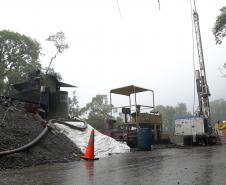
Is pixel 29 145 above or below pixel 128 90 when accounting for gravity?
below

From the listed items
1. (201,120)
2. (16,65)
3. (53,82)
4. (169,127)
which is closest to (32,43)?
(16,65)

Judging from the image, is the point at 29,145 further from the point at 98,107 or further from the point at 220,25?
the point at 98,107

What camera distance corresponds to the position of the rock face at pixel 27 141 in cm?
961

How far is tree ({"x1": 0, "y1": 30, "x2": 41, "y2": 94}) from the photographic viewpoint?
142 ft

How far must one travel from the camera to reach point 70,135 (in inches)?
559

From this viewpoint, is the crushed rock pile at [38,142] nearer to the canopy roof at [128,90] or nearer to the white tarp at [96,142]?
the white tarp at [96,142]

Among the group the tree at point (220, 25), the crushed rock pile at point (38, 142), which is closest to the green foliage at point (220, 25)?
the tree at point (220, 25)

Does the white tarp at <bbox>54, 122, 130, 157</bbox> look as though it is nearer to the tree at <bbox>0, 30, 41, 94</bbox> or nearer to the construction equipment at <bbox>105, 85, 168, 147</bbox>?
the construction equipment at <bbox>105, 85, 168, 147</bbox>

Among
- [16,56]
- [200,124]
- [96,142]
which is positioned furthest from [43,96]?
[16,56]

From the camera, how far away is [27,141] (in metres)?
11.2

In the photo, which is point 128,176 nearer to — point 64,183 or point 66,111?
point 64,183

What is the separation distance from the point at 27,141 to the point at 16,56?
3749 cm

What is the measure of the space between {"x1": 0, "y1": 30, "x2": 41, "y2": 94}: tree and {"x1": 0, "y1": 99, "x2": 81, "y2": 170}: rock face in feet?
97.5

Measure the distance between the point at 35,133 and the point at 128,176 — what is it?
21.0 feet
